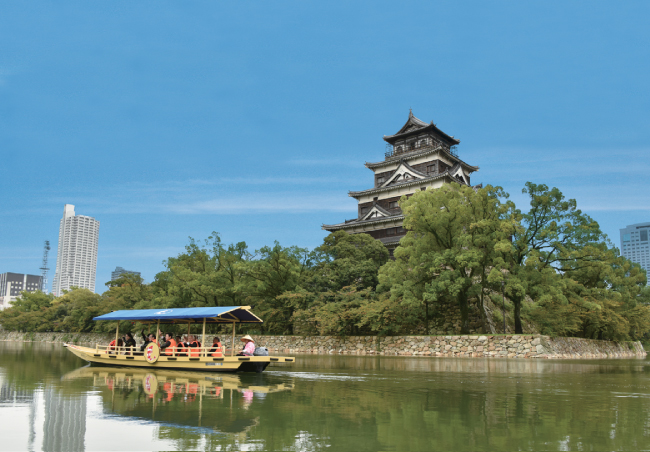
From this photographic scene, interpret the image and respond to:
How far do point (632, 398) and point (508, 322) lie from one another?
2480cm

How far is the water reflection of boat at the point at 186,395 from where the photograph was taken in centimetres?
772

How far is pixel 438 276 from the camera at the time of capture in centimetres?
2947

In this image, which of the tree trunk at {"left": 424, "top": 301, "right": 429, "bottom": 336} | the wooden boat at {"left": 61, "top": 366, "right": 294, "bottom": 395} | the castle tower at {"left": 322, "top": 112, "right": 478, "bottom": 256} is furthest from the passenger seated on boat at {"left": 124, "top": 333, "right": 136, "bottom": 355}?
the castle tower at {"left": 322, "top": 112, "right": 478, "bottom": 256}

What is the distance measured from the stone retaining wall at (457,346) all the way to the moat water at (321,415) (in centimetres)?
1343

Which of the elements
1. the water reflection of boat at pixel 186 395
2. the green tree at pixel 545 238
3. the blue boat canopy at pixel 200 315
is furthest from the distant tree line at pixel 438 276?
the water reflection of boat at pixel 186 395

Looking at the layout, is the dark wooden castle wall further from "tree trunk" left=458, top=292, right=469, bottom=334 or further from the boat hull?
the boat hull

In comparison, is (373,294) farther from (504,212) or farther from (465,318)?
(504,212)

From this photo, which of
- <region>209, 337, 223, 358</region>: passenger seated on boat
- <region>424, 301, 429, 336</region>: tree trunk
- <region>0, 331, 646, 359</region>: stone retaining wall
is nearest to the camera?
<region>209, 337, 223, 358</region>: passenger seated on boat

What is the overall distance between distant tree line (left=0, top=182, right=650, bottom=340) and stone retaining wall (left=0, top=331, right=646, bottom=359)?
3.02ft

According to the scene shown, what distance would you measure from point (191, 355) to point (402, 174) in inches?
1486

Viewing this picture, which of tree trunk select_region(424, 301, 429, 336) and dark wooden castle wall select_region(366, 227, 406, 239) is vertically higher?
dark wooden castle wall select_region(366, 227, 406, 239)

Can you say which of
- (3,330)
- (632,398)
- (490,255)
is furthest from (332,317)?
(3,330)

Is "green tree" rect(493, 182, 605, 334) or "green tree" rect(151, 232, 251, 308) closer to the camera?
"green tree" rect(493, 182, 605, 334)

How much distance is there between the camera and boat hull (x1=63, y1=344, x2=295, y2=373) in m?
15.3
